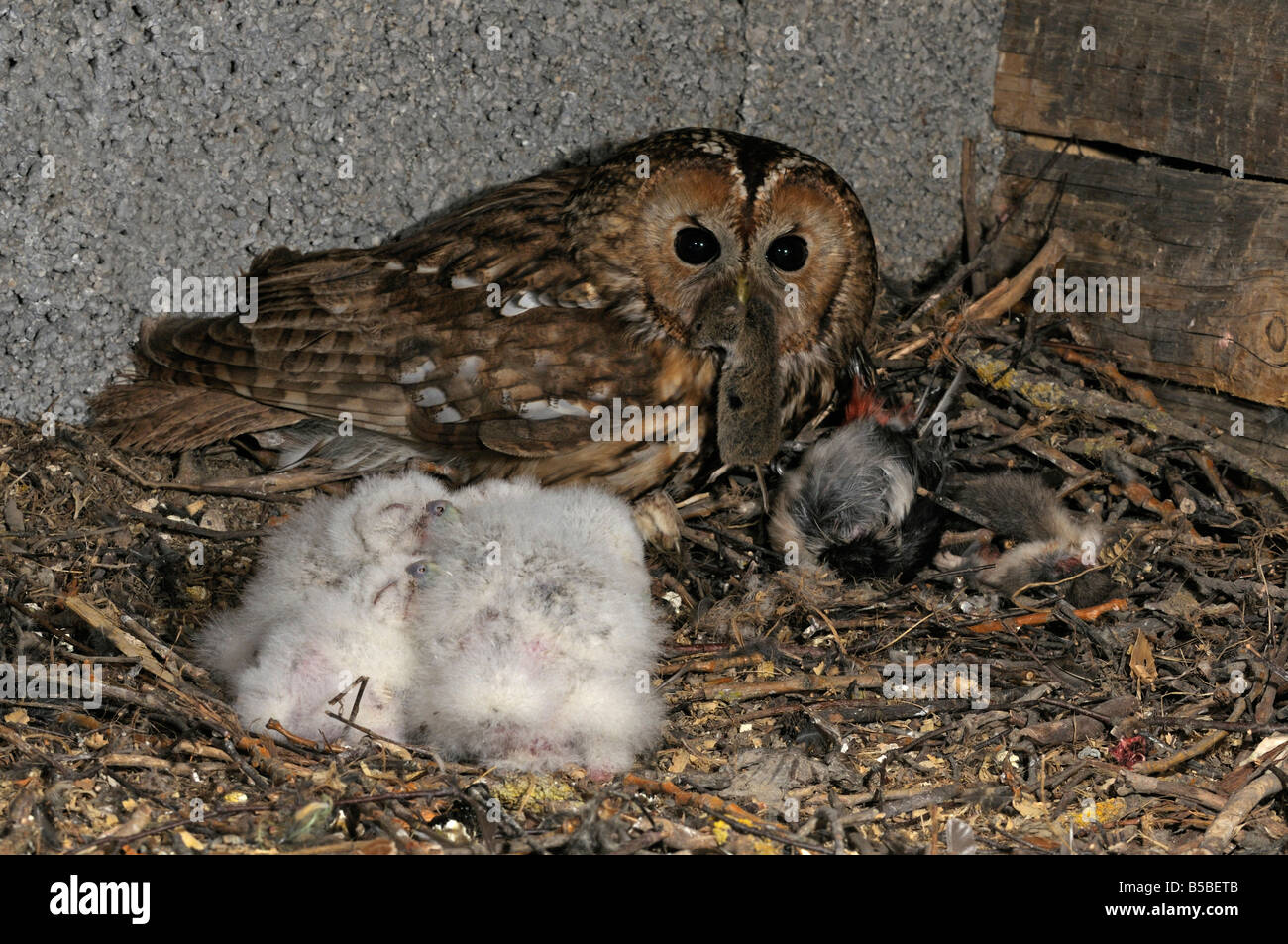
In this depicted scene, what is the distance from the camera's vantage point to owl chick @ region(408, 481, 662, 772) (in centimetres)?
270

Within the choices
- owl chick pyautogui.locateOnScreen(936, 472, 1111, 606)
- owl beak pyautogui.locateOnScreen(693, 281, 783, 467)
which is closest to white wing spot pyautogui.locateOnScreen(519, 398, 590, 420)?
owl beak pyautogui.locateOnScreen(693, 281, 783, 467)

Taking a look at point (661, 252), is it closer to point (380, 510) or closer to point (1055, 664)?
point (380, 510)

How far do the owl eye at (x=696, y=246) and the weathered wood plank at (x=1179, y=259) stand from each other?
4.85 feet

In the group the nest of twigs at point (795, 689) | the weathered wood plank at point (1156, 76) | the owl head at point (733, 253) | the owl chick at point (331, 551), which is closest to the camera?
the nest of twigs at point (795, 689)

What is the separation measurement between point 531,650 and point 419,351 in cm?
109

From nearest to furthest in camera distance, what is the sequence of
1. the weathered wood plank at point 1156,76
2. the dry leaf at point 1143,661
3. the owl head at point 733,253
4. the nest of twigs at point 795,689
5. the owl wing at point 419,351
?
the nest of twigs at point 795,689, the dry leaf at point 1143,661, the owl head at point 733,253, the owl wing at point 419,351, the weathered wood plank at point 1156,76

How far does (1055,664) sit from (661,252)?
4.78ft

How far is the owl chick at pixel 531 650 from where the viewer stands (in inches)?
106

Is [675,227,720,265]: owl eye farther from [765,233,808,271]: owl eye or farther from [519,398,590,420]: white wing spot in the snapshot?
[519,398,590,420]: white wing spot

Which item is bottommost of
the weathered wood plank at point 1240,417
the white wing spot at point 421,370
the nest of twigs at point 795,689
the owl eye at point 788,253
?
the nest of twigs at point 795,689

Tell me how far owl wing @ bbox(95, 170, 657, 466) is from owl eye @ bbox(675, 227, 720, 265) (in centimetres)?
25

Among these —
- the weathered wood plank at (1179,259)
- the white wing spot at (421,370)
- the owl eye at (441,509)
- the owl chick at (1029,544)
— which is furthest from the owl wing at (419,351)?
the weathered wood plank at (1179,259)

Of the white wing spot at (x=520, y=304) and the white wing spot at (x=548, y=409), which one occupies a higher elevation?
the white wing spot at (x=520, y=304)

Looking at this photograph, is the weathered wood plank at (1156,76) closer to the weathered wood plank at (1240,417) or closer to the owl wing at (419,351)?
the weathered wood plank at (1240,417)
